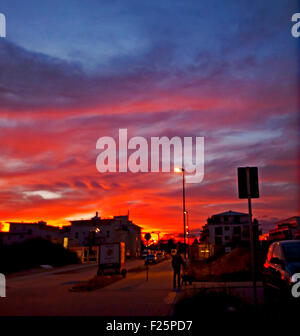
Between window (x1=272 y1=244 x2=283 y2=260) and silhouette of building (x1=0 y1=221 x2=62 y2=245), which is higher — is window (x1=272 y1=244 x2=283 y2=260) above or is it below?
below

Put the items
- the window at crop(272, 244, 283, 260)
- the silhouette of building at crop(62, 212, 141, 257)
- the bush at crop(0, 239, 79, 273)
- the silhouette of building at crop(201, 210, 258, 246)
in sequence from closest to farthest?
the window at crop(272, 244, 283, 260) → the bush at crop(0, 239, 79, 273) → the silhouette of building at crop(62, 212, 141, 257) → the silhouette of building at crop(201, 210, 258, 246)

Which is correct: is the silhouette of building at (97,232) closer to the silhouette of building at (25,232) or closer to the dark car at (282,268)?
the silhouette of building at (25,232)

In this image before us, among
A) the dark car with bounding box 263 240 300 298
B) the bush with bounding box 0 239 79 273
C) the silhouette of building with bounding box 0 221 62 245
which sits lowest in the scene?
the bush with bounding box 0 239 79 273

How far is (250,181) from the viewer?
9969 mm

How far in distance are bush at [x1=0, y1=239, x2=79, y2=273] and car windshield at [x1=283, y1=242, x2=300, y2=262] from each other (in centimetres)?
3117

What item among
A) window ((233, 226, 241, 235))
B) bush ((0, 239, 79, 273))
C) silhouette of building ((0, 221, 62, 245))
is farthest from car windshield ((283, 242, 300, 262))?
window ((233, 226, 241, 235))

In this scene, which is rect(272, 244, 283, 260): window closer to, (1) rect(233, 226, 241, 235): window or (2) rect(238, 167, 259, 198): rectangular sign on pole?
(2) rect(238, 167, 259, 198): rectangular sign on pole

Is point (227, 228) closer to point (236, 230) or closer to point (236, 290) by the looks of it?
point (236, 230)

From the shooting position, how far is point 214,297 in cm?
1119

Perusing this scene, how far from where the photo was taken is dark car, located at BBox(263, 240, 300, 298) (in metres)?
9.13
